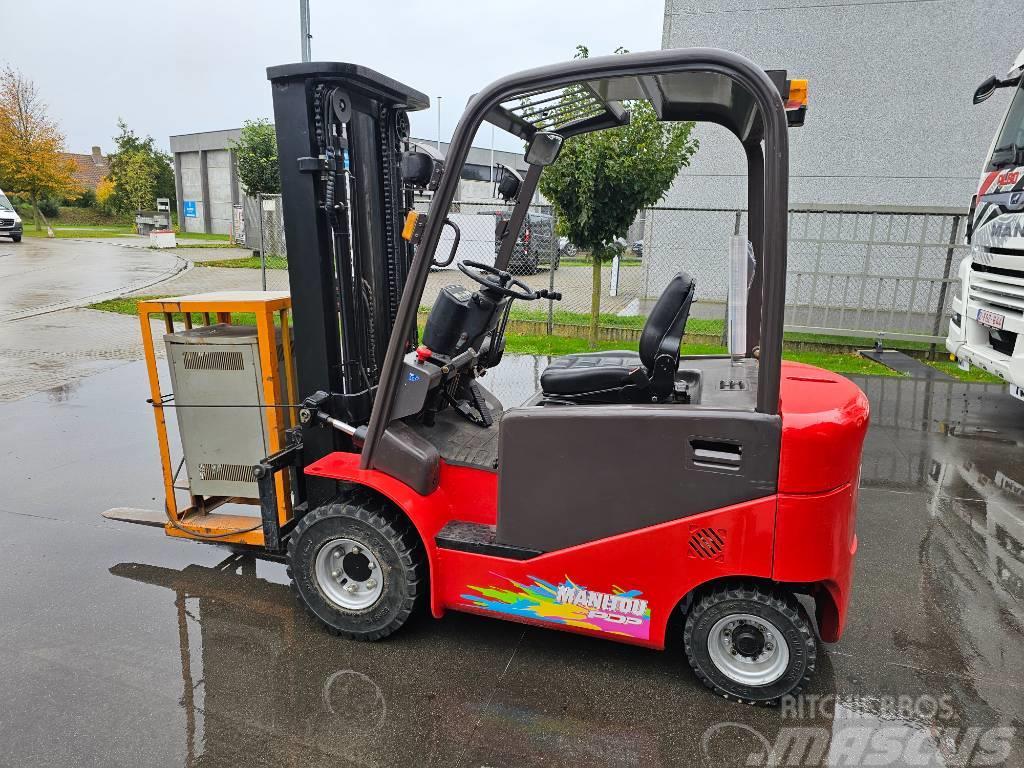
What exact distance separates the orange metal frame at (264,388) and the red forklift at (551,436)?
0.16 m

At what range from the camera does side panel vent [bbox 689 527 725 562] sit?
279 centimetres

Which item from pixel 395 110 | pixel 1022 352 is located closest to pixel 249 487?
pixel 395 110

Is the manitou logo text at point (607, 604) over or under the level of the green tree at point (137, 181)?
under

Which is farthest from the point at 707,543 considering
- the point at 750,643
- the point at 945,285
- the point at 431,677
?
the point at 945,285

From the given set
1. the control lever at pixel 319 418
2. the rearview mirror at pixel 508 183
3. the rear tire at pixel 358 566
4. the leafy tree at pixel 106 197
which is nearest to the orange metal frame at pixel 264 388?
the control lever at pixel 319 418

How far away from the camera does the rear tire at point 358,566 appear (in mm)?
3242

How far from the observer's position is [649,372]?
122 inches

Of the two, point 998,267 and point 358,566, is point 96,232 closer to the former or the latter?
point 358,566

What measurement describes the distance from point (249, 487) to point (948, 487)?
517 centimetres

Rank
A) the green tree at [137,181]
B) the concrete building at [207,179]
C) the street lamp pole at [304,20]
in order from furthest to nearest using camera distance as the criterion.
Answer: the green tree at [137,181]
the concrete building at [207,179]
the street lamp pole at [304,20]

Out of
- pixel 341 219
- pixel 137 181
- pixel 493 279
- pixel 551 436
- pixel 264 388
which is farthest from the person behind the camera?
pixel 137 181

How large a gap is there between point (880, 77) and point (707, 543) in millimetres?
11910

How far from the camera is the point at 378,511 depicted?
3.29 m

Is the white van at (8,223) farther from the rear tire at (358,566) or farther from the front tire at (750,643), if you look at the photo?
the front tire at (750,643)
